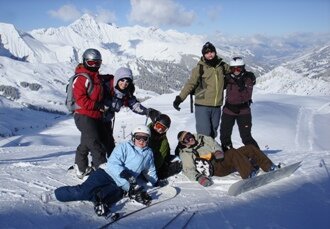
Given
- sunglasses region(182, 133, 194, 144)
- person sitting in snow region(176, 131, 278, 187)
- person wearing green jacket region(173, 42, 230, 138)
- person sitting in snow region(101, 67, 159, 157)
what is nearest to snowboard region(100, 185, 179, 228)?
person sitting in snow region(176, 131, 278, 187)

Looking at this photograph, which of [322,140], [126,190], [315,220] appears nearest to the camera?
[315,220]

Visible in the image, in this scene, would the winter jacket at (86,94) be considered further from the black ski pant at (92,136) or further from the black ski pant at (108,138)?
the black ski pant at (108,138)

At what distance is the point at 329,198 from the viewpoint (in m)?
7.30

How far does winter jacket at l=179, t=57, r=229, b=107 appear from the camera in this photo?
8.88 m

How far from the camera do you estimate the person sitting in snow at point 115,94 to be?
8008 millimetres

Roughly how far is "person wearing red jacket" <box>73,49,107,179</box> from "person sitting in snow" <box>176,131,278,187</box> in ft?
5.90

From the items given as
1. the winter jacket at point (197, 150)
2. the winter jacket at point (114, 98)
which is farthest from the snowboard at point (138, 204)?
the winter jacket at point (114, 98)

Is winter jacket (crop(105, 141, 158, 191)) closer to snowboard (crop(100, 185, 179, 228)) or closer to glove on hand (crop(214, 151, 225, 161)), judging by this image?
snowboard (crop(100, 185, 179, 228))

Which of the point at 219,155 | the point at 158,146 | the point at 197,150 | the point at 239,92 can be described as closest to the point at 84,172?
the point at 158,146

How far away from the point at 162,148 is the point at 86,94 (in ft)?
6.55

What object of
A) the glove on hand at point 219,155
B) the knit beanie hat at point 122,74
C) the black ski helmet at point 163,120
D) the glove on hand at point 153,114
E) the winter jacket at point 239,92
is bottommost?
the glove on hand at point 219,155

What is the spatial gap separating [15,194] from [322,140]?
4342 cm

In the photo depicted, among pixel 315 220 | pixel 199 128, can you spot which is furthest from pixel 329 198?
pixel 199 128

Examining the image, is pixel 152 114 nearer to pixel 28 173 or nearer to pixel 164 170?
Answer: pixel 164 170
